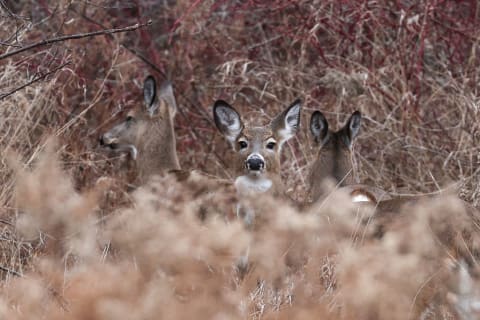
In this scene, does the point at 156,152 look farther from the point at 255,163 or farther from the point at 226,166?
the point at 255,163

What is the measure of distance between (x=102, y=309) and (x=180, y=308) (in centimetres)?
35

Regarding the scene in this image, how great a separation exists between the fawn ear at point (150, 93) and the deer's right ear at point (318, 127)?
125 centimetres

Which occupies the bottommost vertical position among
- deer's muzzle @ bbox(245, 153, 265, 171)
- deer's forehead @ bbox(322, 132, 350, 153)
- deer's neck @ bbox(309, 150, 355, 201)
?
→ deer's neck @ bbox(309, 150, 355, 201)

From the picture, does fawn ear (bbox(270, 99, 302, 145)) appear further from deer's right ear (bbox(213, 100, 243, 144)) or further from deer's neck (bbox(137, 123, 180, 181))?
deer's neck (bbox(137, 123, 180, 181))

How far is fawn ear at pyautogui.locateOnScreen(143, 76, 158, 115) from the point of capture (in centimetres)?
789

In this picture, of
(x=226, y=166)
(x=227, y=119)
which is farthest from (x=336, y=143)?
(x=226, y=166)

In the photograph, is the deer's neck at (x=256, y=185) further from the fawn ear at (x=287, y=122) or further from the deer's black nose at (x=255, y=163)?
the fawn ear at (x=287, y=122)

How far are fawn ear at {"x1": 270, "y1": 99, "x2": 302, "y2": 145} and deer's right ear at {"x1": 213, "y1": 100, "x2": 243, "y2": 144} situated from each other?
24 centimetres

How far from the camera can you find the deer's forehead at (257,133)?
686 centimetres

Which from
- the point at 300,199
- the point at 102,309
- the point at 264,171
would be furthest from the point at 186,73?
the point at 102,309

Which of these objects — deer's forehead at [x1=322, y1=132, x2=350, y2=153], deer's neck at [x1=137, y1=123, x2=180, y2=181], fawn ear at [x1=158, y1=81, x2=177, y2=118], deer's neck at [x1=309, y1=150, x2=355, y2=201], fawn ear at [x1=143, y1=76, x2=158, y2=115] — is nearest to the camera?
deer's neck at [x1=309, y1=150, x2=355, y2=201]

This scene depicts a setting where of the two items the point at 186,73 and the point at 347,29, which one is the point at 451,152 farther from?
the point at 186,73

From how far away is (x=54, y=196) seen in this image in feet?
11.9

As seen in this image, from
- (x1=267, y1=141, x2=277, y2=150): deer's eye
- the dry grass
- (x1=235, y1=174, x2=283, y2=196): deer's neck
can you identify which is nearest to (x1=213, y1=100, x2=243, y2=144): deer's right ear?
(x1=267, y1=141, x2=277, y2=150): deer's eye
